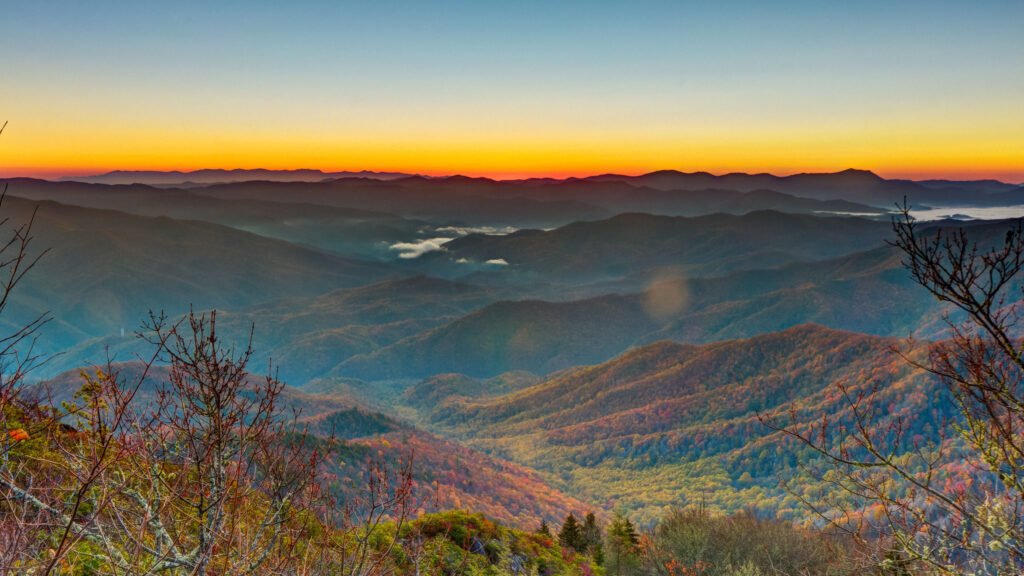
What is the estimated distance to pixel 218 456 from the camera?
747 centimetres

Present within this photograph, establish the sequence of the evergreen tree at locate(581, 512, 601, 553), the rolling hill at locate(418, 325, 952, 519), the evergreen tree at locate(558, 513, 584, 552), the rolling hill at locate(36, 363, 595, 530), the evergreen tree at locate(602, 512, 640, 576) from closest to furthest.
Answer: the evergreen tree at locate(602, 512, 640, 576) < the evergreen tree at locate(558, 513, 584, 552) < the evergreen tree at locate(581, 512, 601, 553) < the rolling hill at locate(36, 363, 595, 530) < the rolling hill at locate(418, 325, 952, 519)

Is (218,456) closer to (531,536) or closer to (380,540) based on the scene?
(380,540)

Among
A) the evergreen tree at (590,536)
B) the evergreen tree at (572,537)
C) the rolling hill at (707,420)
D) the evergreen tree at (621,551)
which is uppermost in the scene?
the evergreen tree at (621,551)

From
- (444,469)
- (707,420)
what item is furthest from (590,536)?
(707,420)

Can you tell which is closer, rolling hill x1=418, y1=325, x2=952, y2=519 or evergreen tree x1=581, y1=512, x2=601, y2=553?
evergreen tree x1=581, y1=512, x2=601, y2=553

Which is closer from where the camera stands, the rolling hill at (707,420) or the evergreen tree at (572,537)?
the evergreen tree at (572,537)

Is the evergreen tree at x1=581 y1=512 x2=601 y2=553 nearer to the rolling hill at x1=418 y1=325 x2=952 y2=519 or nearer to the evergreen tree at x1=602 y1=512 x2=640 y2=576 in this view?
the evergreen tree at x1=602 y1=512 x2=640 y2=576

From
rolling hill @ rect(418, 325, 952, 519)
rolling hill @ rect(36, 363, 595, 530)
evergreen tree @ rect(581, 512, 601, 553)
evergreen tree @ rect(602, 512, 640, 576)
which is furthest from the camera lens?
rolling hill @ rect(418, 325, 952, 519)

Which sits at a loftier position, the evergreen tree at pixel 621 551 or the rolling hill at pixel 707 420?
the evergreen tree at pixel 621 551

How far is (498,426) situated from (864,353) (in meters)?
110

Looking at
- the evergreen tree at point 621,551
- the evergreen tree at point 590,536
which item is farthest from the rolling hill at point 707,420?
the evergreen tree at point 621,551

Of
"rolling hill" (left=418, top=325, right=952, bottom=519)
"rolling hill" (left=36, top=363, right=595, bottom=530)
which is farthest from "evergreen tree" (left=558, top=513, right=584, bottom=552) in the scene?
"rolling hill" (left=418, top=325, right=952, bottom=519)

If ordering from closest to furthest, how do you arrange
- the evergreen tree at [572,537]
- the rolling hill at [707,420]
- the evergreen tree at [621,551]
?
1. the evergreen tree at [621,551]
2. the evergreen tree at [572,537]
3. the rolling hill at [707,420]

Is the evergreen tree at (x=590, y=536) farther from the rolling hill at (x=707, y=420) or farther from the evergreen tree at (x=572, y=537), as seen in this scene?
the rolling hill at (x=707, y=420)
